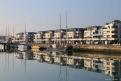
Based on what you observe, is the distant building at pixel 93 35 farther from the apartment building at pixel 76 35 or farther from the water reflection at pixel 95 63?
the water reflection at pixel 95 63

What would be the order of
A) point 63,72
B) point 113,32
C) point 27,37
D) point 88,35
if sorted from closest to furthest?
point 63,72 < point 113,32 < point 88,35 < point 27,37

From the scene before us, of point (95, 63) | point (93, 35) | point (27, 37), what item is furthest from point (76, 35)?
point (95, 63)

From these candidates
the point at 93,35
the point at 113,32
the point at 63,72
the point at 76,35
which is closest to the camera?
the point at 63,72

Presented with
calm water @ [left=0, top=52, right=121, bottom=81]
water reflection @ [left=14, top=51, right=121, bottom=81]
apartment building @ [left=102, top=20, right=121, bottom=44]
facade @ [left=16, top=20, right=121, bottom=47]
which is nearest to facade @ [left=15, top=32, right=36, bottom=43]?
facade @ [left=16, top=20, right=121, bottom=47]

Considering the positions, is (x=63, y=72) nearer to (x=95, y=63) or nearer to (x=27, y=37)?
(x=95, y=63)

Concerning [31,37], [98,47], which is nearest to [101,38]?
[98,47]

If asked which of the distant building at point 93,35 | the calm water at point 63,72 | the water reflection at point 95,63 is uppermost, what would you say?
the distant building at point 93,35

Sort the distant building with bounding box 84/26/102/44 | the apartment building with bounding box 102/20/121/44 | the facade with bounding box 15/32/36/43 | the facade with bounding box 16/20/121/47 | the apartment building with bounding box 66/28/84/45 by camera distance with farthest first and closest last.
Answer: the facade with bounding box 15/32/36/43, the apartment building with bounding box 66/28/84/45, the distant building with bounding box 84/26/102/44, the facade with bounding box 16/20/121/47, the apartment building with bounding box 102/20/121/44

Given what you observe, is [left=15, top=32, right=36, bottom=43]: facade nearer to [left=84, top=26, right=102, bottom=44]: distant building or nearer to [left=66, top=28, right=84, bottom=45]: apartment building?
[left=66, top=28, right=84, bottom=45]: apartment building

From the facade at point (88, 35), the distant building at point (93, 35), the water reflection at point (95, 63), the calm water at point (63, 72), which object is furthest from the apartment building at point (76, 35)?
the calm water at point (63, 72)

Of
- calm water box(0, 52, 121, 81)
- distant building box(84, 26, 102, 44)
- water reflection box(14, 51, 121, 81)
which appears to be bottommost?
calm water box(0, 52, 121, 81)

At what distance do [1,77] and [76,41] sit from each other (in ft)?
287

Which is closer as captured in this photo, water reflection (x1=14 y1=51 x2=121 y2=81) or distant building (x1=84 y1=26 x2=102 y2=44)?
water reflection (x1=14 y1=51 x2=121 y2=81)

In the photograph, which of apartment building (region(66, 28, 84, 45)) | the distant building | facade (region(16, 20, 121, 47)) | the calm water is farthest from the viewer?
apartment building (region(66, 28, 84, 45))
